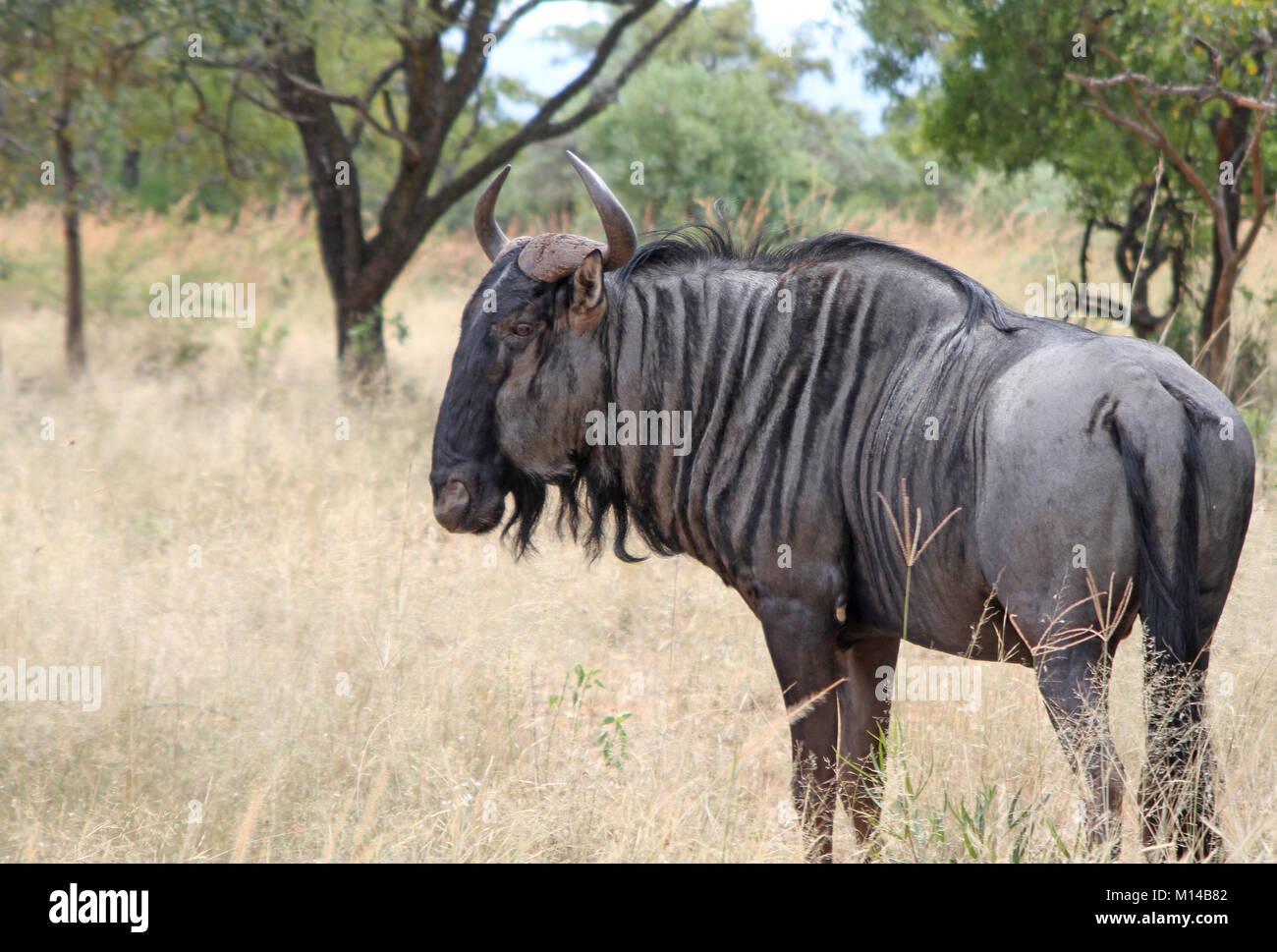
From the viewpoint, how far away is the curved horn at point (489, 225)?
11.5ft

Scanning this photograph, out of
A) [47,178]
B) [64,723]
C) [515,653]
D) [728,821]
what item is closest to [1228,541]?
[728,821]

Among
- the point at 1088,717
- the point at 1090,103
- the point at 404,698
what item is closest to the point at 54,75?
the point at 404,698

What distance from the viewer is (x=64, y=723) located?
144 inches

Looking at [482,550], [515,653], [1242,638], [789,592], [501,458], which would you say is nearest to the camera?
[789,592]

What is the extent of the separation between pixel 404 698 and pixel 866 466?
1.85m

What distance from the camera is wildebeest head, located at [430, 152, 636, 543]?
3146mm

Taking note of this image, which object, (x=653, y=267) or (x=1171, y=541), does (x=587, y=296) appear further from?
(x=1171, y=541)

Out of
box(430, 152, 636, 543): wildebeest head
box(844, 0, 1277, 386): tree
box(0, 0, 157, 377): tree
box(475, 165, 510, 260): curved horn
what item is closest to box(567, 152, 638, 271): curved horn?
box(430, 152, 636, 543): wildebeest head

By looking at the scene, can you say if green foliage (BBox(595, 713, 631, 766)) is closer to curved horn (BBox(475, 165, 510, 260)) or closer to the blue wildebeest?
the blue wildebeest

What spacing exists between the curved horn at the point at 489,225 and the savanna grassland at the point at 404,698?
1.36m

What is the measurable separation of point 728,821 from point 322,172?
7.68m

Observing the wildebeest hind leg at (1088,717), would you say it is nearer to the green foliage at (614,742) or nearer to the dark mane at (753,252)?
the dark mane at (753,252)

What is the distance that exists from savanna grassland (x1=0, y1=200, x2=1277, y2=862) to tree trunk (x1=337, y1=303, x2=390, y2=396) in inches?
54.1
